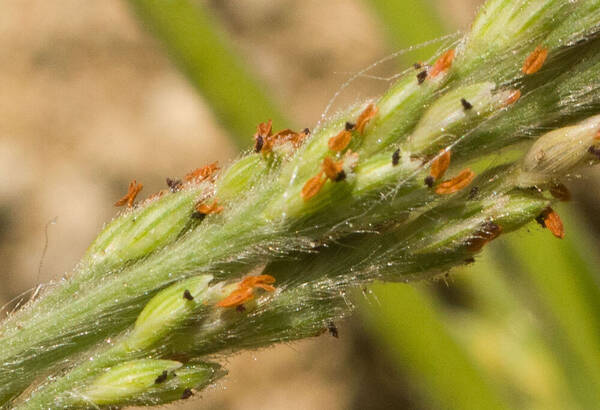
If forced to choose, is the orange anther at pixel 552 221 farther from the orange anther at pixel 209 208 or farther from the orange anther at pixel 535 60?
the orange anther at pixel 209 208

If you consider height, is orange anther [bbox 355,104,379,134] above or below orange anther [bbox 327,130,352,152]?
above

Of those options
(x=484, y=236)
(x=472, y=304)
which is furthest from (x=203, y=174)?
(x=472, y=304)

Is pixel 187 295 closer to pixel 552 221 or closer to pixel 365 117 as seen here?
pixel 365 117

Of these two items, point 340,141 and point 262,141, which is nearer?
point 340,141

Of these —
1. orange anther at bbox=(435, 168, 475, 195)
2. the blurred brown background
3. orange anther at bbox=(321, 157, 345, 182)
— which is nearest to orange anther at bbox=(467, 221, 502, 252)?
orange anther at bbox=(435, 168, 475, 195)

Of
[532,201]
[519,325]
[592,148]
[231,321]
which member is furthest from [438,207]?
[519,325]

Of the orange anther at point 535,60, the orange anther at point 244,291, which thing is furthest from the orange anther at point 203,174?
the orange anther at point 535,60

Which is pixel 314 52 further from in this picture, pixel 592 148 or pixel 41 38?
pixel 592 148

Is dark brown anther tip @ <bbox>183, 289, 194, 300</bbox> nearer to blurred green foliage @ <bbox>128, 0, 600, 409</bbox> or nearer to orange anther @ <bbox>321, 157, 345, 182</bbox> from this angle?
orange anther @ <bbox>321, 157, 345, 182</bbox>
